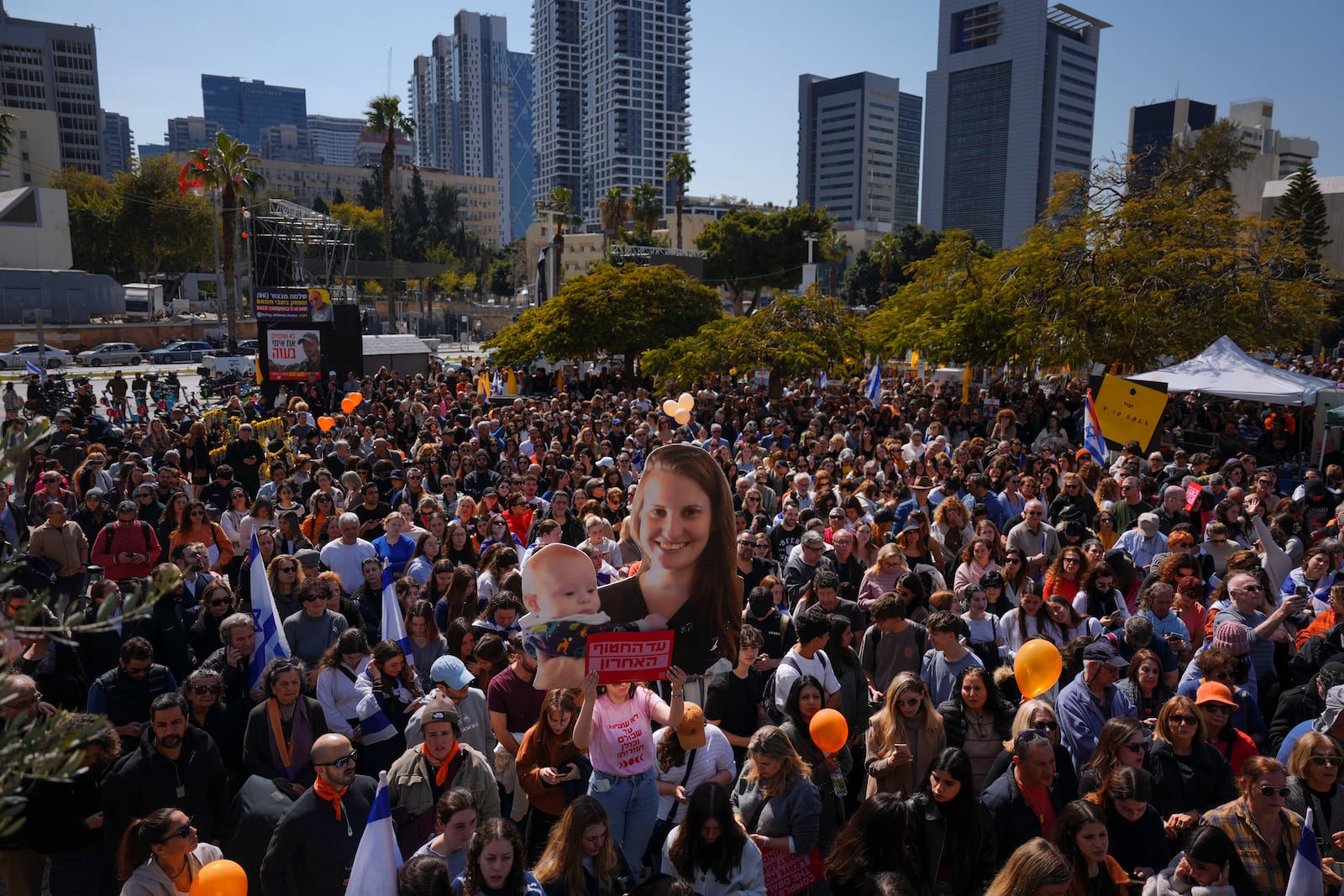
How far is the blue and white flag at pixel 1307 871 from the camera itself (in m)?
3.83

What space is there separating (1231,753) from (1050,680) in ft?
3.28

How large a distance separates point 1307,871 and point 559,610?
11.3 feet

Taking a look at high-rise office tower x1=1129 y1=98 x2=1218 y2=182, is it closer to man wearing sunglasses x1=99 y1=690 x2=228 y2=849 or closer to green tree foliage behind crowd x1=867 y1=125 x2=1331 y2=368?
green tree foliage behind crowd x1=867 y1=125 x2=1331 y2=368

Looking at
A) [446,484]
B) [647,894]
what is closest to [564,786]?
[647,894]

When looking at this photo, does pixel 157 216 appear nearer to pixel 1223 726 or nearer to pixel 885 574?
pixel 885 574

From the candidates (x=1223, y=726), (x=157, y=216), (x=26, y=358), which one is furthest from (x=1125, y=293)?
(x=157, y=216)

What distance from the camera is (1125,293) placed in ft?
65.0

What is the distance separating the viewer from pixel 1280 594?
7559 millimetres

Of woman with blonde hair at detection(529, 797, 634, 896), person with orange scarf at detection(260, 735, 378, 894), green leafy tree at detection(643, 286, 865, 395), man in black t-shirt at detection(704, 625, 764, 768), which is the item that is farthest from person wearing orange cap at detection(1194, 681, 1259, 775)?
green leafy tree at detection(643, 286, 865, 395)

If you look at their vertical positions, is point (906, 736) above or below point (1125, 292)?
below

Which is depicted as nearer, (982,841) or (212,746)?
(982,841)

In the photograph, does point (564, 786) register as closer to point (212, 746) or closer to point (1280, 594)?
point (212, 746)

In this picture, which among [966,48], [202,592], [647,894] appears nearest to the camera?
[647,894]

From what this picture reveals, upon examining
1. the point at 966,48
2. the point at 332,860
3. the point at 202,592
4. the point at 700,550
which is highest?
the point at 966,48
